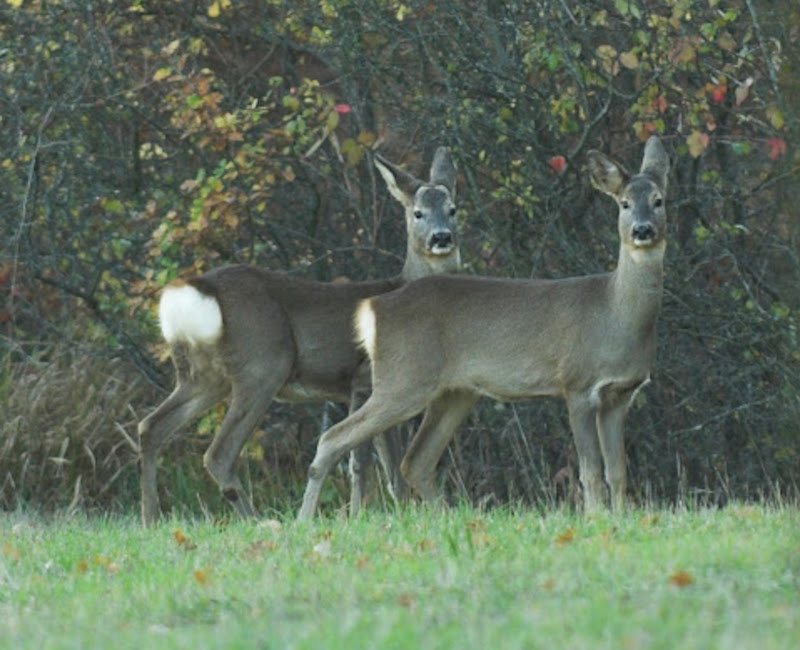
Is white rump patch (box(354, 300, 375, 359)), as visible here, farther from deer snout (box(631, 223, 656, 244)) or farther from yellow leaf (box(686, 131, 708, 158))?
yellow leaf (box(686, 131, 708, 158))

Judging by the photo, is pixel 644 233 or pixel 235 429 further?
pixel 235 429

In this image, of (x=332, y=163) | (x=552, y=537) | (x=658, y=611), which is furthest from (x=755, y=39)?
(x=658, y=611)

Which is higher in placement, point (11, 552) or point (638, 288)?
point (638, 288)

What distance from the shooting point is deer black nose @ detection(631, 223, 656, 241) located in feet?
30.3

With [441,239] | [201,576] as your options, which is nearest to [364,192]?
[441,239]

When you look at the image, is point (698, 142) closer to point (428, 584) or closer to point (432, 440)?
→ point (432, 440)

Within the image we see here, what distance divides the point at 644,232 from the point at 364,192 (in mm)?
3573

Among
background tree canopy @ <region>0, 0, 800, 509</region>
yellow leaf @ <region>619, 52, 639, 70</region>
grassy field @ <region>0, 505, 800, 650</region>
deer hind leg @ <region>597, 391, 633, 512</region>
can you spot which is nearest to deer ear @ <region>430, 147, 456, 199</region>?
background tree canopy @ <region>0, 0, 800, 509</region>

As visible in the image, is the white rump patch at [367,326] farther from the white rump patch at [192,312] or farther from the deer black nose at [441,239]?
the deer black nose at [441,239]

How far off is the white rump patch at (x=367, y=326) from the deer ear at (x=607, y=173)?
126cm

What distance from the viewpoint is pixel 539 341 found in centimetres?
939

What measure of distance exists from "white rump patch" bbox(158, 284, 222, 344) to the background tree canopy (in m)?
1.13

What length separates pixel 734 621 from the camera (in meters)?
4.70

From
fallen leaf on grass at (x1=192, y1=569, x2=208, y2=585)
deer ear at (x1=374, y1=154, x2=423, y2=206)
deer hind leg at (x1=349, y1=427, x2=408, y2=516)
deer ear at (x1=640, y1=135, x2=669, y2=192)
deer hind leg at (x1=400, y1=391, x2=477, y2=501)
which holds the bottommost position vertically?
deer hind leg at (x1=349, y1=427, x2=408, y2=516)
